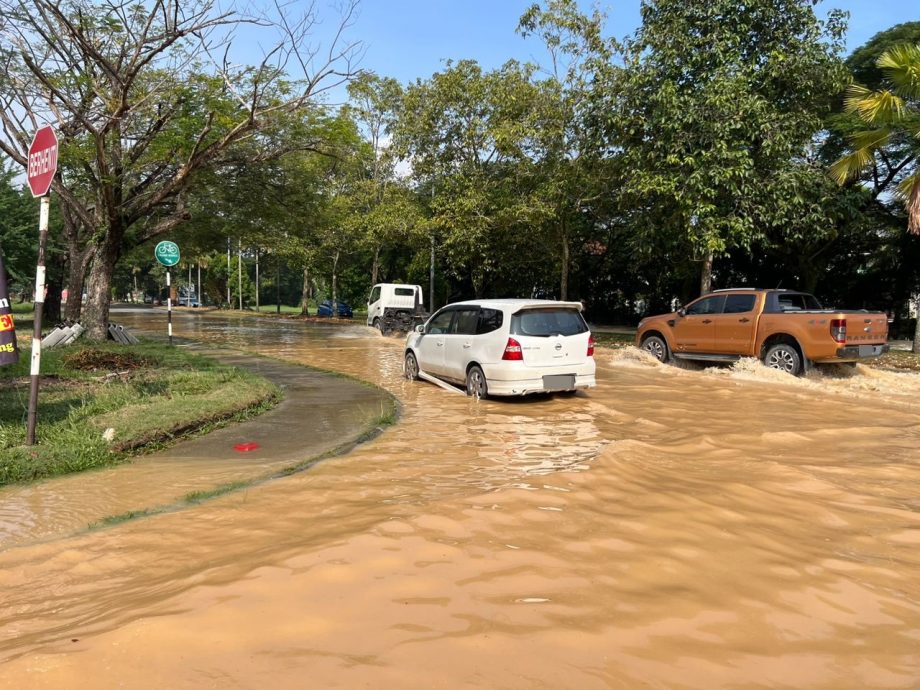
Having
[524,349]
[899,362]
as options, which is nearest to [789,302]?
[899,362]

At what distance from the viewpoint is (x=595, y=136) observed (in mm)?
19422

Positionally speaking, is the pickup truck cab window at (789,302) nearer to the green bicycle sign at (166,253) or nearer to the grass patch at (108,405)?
the grass patch at (108,405)

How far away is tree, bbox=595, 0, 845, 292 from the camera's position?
1588cm

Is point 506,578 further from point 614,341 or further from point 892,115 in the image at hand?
point 614,341

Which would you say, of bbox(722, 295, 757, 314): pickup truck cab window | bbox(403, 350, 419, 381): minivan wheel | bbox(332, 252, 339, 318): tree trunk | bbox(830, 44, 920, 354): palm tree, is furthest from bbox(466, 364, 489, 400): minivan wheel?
bbox(332, 252, 339, 318): tree trunk

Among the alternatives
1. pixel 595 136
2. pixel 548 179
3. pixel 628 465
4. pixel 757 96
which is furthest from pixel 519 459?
pixel 548 179

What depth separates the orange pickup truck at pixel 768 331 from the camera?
11234mm

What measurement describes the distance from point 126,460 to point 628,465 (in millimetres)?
4849

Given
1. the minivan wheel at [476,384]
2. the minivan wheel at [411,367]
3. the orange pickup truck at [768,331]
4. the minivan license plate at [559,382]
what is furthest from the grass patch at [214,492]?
the orange pickup truck at [768,331]

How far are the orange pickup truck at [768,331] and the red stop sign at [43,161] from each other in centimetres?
1156

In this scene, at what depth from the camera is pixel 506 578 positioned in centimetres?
343

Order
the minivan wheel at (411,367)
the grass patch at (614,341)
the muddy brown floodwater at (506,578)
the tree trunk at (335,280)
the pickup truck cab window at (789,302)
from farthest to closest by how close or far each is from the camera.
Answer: the tree trunk at (335,280)
the grass patch at (614,341)
the pickup truck cab window at (789,302)
the minivan wheel at (411,367)
the muddy brown floodwater at (506,578)

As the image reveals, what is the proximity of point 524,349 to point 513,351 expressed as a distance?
0.16 meters

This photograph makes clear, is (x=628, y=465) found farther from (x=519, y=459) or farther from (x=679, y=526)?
(x=679, y=526)
